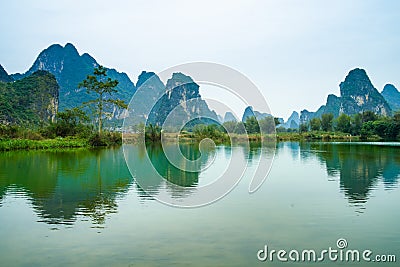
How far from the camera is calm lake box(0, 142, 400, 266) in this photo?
3795 mm

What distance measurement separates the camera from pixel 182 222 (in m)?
5.09

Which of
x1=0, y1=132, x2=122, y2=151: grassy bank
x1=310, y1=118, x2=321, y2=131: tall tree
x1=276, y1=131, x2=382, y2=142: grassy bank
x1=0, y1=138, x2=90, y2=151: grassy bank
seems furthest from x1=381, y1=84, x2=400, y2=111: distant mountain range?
x1=0, y1=138, x2=90, y2=151: grassy bank

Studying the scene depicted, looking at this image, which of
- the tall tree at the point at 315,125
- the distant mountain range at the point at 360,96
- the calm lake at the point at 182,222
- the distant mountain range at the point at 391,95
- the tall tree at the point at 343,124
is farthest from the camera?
the distant mountain range at the point at 391,95

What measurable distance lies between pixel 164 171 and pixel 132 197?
12.8ft

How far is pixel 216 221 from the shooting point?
5.17 meters

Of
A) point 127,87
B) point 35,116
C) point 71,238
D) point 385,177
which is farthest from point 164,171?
point 127,87

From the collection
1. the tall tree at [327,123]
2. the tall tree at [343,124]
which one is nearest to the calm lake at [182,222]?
the tall tree at [343,124]

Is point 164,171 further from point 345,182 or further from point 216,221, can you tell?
point 216,221

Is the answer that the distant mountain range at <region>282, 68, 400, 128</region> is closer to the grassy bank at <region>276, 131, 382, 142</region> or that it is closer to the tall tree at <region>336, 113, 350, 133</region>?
the tall tree at <region>336, 113, 350, 133</region>

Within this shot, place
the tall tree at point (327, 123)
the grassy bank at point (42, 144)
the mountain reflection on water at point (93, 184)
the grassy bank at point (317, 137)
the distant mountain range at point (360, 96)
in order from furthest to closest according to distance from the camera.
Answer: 1. the distant mountain range at point (360, 96)
2. the tall tree at point (327, 123)
3. the grassy bank at point (317, 137)
4. the grassy bank at point (42, 144)
5. the mountain reflection on water at point (93, 184)

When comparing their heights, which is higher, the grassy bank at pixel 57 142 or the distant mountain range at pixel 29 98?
the distant mountain range at pixel 29 98

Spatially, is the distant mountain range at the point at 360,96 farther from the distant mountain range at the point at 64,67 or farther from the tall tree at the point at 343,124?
the distant mountain range at the point at 64,67

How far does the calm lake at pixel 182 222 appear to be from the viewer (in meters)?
3.79

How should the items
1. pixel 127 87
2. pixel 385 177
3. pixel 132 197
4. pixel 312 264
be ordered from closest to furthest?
1. pixel 312 264
2. pixel 132 197
3. pixel 385 177
4. pixel 127 87
